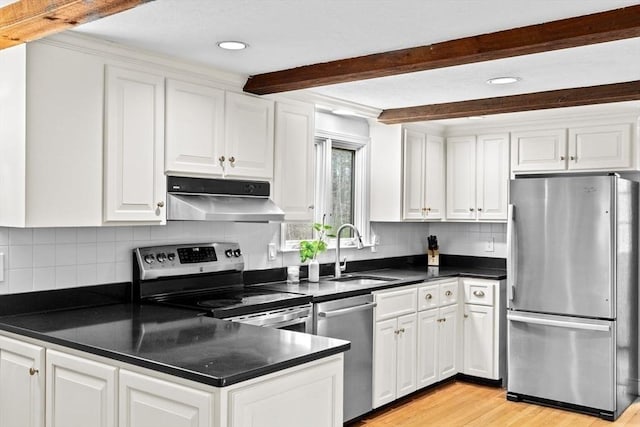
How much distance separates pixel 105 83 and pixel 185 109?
0.49 meters

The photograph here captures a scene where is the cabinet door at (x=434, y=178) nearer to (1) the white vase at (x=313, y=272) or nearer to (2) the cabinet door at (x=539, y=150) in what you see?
(2) the cabinet door at (x=539, y=150)

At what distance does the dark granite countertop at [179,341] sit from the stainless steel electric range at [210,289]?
0.28 meters

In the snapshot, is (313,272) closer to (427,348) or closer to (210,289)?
(210,289)

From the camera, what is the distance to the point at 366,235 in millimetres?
5305

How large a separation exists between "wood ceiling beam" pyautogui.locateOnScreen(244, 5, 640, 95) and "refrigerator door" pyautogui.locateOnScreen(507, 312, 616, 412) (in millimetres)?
2380

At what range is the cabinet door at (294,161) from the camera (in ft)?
13.1

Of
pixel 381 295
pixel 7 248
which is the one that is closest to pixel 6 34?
pixel 7 248

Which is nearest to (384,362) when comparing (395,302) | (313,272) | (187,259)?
(395,302)

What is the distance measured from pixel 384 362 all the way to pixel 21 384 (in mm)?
2400

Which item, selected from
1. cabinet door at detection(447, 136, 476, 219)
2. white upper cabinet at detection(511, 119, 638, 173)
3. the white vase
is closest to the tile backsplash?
the white vase

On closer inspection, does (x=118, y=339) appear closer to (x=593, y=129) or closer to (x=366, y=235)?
(x=366, y=235)

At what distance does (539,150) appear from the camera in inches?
203

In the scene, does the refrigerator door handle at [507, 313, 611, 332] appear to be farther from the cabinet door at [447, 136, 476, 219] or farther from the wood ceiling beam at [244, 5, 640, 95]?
the wood ceiling beam at [244, 5, 640, 95]

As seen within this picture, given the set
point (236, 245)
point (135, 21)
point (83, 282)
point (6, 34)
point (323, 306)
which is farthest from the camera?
point (236, 245)
